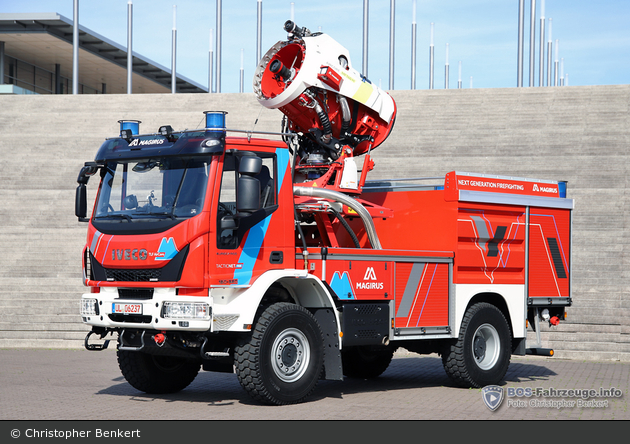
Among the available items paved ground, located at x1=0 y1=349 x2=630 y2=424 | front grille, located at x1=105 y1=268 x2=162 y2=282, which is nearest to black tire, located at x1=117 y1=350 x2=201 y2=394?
paved ground, located at x1=0 y1=349 x2=630 y2=424

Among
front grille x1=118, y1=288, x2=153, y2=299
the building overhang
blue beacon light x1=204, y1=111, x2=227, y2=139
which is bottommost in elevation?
front grille x1=118, y1=288, x2=153, y2=299

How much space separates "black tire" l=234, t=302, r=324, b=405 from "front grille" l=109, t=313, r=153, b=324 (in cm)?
99

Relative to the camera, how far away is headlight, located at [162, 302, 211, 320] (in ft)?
26.6

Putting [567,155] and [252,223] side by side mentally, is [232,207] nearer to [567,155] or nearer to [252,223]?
[252,223]

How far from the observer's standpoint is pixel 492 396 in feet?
32.0

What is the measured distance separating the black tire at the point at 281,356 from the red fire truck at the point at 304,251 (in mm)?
22

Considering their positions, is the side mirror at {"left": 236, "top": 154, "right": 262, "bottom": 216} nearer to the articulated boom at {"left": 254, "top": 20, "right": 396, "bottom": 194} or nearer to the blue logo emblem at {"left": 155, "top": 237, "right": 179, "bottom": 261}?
the blue logo emblem at {"left": 155, "top": 237, "right": 179, "bottom": 261}

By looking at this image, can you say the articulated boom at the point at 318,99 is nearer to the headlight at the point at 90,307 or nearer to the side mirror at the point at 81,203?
the side mirror at the point at 81,203

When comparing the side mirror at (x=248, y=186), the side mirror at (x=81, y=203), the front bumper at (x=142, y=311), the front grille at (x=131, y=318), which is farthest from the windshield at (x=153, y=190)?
the front grille at (x=131, y=318)

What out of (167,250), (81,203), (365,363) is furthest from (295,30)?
(365,363)

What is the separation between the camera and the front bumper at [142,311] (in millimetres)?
8133

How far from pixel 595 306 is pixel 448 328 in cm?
620

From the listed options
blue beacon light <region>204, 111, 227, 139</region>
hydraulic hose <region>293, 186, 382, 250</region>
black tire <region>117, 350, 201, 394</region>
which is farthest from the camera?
black tire <region>117, 350, 201, 394</region>
